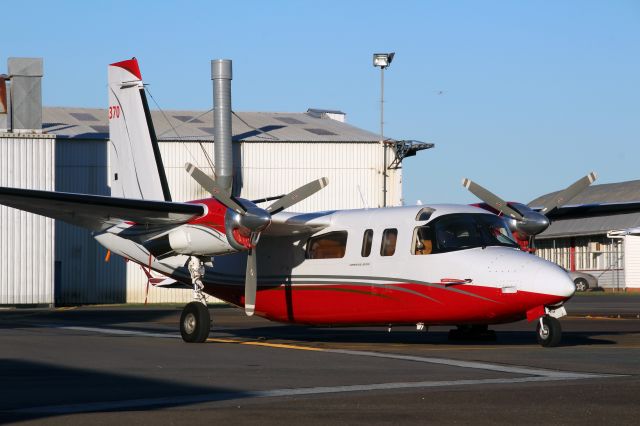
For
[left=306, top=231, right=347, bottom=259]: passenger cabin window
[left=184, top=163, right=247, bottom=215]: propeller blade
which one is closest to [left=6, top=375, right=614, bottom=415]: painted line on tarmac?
[left=306, top=231, right=347, bottom=259]: passenger cabin window

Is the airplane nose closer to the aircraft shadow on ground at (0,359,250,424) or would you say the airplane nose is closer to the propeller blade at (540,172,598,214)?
the propeller blade at (540,172,598,214)

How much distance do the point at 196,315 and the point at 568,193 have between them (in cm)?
845

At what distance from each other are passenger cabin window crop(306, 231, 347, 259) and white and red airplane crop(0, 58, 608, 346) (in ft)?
0.09

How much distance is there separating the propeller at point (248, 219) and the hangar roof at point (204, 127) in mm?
29995

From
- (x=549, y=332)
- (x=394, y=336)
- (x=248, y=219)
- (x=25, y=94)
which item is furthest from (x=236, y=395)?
(x=25, y=94)

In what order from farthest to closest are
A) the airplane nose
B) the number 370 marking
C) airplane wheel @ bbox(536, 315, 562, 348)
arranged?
the number 370 marking, airplane wheel @ bbox(536, 315, 562, 348), the airplane nose

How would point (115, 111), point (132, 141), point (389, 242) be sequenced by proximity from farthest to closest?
point (115, 111) < point (132, 141) < point (389, 242)

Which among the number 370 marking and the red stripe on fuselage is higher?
the number 370 marking

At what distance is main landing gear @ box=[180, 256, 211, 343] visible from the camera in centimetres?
2092

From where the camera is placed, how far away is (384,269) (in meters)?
19.8

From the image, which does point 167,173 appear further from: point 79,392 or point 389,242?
point 79,392

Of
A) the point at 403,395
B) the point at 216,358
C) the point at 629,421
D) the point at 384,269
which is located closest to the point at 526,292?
the point at 384,269

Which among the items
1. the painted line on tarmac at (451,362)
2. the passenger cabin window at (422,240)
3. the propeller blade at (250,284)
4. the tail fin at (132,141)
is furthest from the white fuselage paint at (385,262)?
the tail fin at (132,141)

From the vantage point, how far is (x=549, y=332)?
1833cm
